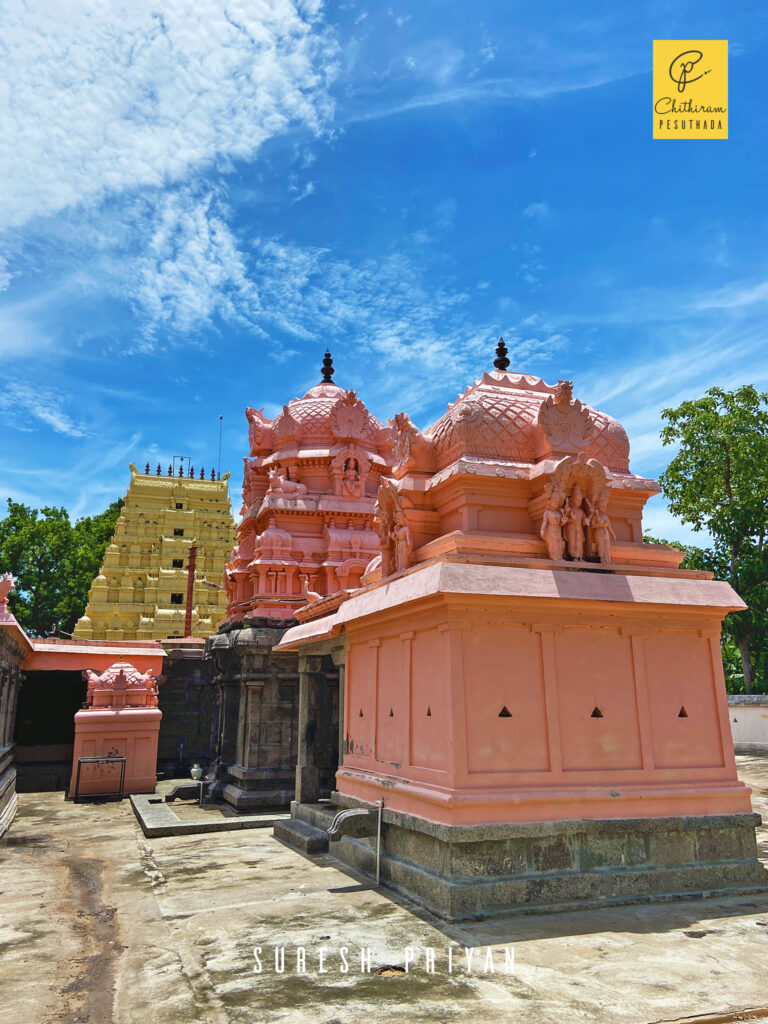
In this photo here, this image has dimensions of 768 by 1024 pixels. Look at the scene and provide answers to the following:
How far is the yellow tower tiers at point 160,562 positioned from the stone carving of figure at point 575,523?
3572 cm

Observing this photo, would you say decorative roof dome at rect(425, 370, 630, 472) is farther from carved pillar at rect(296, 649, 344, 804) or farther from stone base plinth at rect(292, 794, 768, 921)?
carved pillar at rect(296, 649, 344, 804)

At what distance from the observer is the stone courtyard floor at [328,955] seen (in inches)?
222

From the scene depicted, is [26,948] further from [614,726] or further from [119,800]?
[119,800]

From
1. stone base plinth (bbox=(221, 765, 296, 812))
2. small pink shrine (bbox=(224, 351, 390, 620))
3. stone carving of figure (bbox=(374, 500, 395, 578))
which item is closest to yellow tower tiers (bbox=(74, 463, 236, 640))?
small pink shrine (bbox=(224, 351, 390, 620))

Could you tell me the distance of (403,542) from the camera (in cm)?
1079

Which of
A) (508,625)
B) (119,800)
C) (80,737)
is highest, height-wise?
(508,625)

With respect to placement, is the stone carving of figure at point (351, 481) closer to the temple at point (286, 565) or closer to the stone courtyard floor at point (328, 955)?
the temple at point (286, 565)

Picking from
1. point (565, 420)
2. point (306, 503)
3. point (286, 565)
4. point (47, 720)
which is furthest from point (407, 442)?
point (47, 720)

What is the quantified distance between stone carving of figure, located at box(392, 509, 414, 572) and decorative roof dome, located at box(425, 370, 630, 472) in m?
1.06

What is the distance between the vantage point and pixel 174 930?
25.7 ft

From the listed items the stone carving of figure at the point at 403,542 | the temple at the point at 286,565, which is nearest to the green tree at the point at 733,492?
the temple at the point at 286,565

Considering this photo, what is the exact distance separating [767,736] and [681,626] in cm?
1795

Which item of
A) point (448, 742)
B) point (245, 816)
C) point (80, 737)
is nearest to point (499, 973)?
point (448, 742)

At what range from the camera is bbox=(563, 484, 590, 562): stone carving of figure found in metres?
9.94
